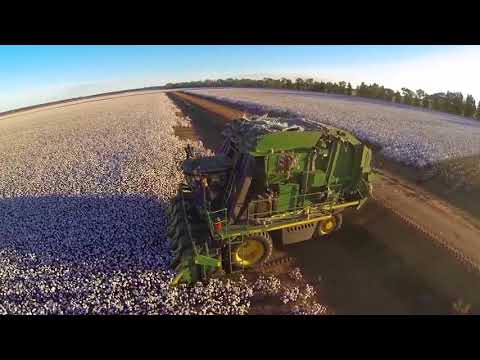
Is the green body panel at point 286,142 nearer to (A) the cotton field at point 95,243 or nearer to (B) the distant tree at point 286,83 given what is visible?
(A) the cotton field at point 95,243

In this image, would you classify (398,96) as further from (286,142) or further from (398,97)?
(286,142)

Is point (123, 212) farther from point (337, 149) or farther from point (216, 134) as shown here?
point (216, 134)

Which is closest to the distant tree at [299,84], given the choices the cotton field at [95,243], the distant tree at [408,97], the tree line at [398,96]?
the tree line at [398,96]

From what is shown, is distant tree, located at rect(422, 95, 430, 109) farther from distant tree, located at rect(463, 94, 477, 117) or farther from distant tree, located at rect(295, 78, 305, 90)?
distant tree, located at rect(295, 78, 305, 90)

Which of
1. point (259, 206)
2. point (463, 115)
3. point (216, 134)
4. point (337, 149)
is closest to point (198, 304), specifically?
point (259, 206)

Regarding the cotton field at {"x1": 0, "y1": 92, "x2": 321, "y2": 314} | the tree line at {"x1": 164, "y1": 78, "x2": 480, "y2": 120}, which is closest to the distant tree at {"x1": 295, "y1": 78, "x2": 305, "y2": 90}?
the tree line at {"x1": 164, "y1": 78, "x2": 480, "y2": 120}
